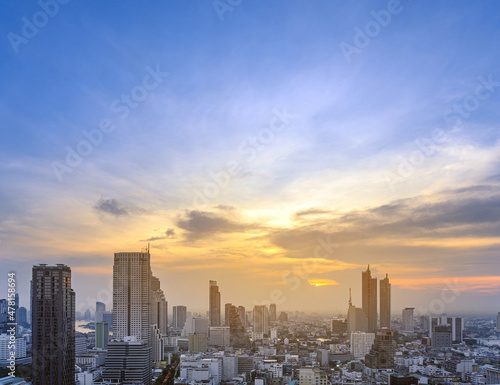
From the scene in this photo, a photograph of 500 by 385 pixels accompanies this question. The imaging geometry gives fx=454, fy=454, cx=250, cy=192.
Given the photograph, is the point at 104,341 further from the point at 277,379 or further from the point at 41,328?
the point at 41,328

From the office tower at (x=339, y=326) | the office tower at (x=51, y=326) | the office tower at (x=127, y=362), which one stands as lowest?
the office tower at (x=339, y=326)

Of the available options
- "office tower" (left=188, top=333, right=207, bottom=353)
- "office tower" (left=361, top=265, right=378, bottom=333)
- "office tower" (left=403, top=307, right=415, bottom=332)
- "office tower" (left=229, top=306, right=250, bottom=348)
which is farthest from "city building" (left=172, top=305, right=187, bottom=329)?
"office tower" (left=403, top=307, right=415, bottom=332)

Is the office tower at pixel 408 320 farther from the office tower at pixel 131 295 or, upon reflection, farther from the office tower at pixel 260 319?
the office tower at pixel 131 295

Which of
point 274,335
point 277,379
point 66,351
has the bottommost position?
point 274,335

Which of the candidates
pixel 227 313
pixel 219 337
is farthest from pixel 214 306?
pixel 219 337

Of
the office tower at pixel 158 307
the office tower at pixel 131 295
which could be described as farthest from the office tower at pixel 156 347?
the office tower at pixel 158 307

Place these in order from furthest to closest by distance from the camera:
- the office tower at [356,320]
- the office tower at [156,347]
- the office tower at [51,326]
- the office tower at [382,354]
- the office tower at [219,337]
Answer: the office tower at [356,320] → the office tower at [219,337] → the office tower at [156,347] → the office tower at [382,354] → the office tower at [51,326]

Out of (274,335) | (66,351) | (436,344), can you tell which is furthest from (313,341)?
(66,351)
